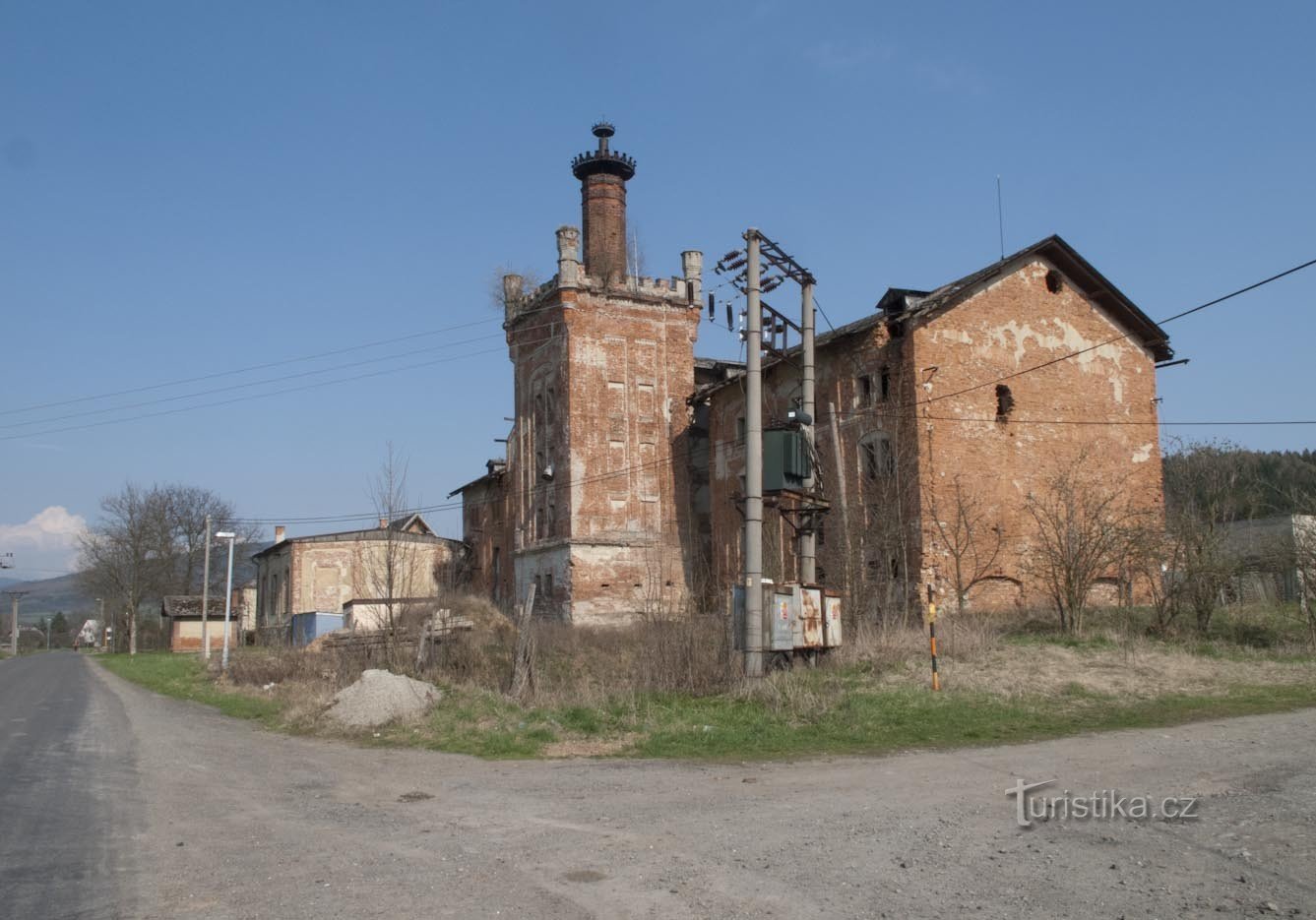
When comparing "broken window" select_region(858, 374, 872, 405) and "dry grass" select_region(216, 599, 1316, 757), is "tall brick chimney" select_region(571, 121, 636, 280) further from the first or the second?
"dry grass" select_region(216, 599, 1316, 757)

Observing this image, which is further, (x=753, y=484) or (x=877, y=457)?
(x=877, y=457)

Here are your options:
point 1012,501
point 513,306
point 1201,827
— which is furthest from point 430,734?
point 513,306

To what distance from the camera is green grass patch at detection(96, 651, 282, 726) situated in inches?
781

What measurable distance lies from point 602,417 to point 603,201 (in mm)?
9199

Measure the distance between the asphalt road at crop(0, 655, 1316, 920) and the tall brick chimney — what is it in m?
31.0

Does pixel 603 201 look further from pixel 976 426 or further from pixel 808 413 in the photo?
pixel 808 413

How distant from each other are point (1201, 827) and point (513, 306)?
3771 centimetres

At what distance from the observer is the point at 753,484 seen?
16406mm

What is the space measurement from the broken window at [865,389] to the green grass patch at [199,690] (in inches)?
691

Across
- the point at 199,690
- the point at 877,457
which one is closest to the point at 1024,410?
the point at 877,457

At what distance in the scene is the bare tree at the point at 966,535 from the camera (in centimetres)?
2719

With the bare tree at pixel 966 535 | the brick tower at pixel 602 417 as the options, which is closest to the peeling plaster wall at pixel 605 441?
the brick tower at pixel 602 417

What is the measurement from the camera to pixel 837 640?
17.7m

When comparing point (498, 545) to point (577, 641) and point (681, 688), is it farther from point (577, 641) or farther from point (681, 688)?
point (681, 688)
